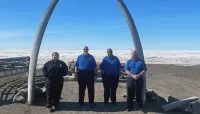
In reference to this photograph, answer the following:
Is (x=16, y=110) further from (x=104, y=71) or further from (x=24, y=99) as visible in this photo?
(x=104, y=71)

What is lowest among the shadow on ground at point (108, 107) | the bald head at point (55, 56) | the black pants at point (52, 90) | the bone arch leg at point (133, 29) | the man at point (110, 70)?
the shadow on ground at point (108, 107)

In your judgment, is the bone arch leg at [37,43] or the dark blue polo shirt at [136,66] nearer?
the dark blue polo shirt at [136,66]

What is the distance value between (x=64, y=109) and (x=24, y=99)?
1.54m

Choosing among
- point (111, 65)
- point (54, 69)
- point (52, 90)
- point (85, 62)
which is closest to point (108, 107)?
point (111, 65)

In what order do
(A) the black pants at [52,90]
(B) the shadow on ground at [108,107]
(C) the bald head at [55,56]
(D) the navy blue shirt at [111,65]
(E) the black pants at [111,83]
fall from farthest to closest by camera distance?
(E) the black pants at [111,83] → (D) the navy blue shirt at [111,65] → (B) the shadow on ground at [108,107] → (A) the black pants at [52,90] → (C) the bald head at [55,56]

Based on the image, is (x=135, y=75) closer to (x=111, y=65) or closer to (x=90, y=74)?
(x=111, y=65)

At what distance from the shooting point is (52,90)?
8.12 m

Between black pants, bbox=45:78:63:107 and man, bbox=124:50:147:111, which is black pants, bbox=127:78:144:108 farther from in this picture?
black pants, bbox=45:78:63:107

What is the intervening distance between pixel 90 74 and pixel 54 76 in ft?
3.39

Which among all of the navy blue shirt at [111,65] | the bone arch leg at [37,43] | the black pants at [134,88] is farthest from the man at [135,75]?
the bone arch leg at [37,43]

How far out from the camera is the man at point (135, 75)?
7969 mm

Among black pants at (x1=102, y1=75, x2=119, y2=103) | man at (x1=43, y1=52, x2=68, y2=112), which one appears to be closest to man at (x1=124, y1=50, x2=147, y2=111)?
black pants at (x1=102, y1=75, x2=119, y2=103)

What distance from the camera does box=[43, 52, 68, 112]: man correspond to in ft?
26.1

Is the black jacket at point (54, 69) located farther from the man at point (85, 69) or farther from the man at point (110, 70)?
the man at point (110, 70)
